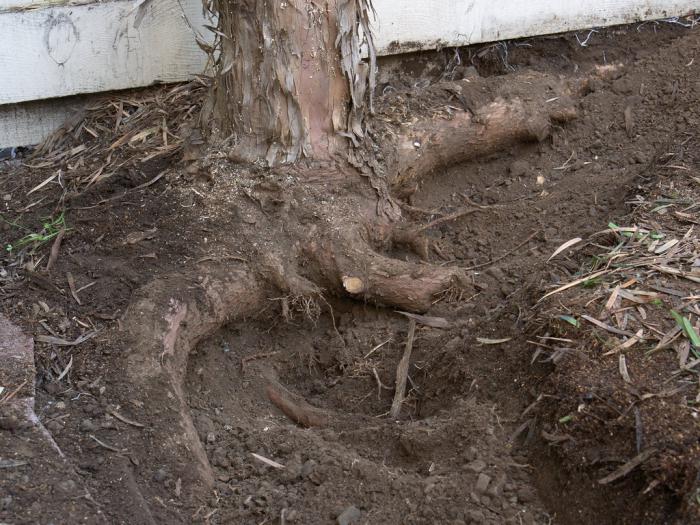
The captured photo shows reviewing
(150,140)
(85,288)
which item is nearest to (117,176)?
(150,140)

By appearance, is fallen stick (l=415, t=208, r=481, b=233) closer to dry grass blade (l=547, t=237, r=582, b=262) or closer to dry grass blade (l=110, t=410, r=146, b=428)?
dry grass blade (l=547, t=237, r=582, b=262)

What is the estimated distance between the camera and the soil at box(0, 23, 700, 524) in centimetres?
196

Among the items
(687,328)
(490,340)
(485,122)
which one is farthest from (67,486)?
(485,122)

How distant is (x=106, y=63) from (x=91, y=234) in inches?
44.4

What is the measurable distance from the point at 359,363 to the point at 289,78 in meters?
1.02

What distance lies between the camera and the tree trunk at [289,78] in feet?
8.93

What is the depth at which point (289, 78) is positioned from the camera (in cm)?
278

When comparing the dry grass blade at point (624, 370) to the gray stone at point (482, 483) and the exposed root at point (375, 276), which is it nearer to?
the gray stone at point (482, 483)

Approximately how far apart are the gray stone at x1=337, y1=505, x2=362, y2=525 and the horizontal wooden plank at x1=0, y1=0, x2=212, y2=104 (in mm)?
2346

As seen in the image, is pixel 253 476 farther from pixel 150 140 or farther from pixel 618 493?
pixel 150 140

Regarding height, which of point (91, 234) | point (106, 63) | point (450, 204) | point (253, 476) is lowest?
point (253, 476)

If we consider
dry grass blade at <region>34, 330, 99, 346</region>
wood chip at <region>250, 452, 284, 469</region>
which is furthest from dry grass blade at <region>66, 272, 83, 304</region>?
wood chip at <region>250, 452, 284, 469</region>

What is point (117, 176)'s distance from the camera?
10.2 feet

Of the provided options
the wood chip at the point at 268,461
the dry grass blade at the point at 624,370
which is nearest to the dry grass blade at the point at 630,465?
the dry grass blade at the point at 624,370
